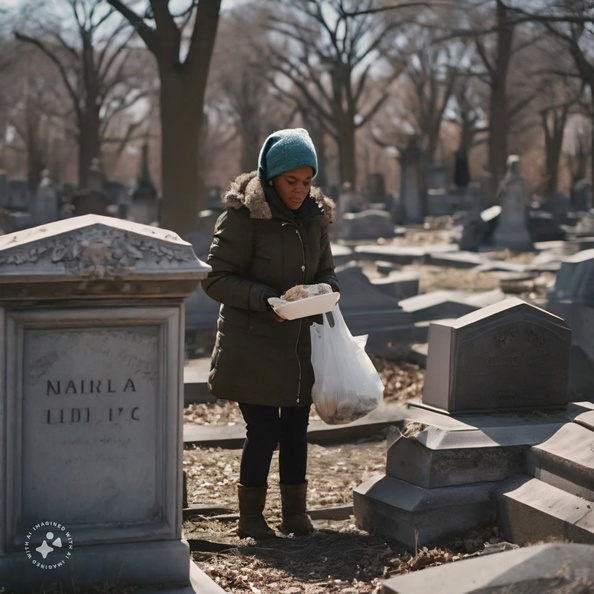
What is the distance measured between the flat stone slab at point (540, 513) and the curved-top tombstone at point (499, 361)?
0.69 meters

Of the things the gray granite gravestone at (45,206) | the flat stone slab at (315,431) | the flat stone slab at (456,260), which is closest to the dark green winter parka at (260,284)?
the flat stone slab at (315,431)

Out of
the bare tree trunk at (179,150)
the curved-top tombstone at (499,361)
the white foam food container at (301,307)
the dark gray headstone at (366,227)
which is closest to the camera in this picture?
the white foam food container at (301,307)

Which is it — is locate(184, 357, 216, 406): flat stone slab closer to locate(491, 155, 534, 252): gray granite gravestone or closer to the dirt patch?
the dirt patch

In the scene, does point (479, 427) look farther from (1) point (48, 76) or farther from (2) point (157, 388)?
(1) point (48, 76)

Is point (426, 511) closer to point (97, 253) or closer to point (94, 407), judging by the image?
point (94, 407)

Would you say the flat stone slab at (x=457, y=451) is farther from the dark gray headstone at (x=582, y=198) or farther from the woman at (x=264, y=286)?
the dark gray headstone at (x=582, y=198)

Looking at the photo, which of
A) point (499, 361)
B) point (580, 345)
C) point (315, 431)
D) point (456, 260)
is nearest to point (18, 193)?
point (456, 260)

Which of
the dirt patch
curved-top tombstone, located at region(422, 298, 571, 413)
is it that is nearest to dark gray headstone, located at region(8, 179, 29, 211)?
the dirt patch

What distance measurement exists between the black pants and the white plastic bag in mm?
211

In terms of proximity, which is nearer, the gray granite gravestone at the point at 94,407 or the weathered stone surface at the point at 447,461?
the gray granite gravestone at the point at 94,407

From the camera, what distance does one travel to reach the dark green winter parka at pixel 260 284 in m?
4.58

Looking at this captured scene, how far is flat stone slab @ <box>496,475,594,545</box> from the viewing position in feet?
13.8

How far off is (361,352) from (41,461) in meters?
1.63

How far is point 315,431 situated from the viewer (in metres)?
6.97
